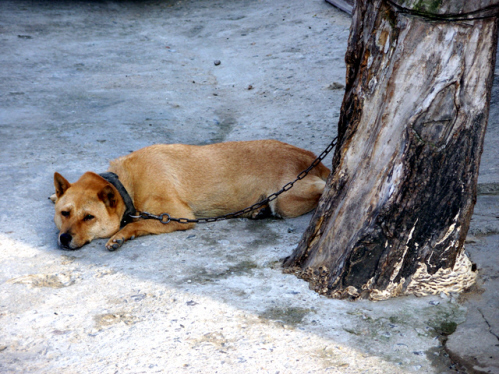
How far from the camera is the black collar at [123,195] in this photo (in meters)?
4.81

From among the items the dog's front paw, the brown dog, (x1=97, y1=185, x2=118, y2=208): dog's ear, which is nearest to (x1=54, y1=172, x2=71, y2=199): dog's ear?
the brown dog

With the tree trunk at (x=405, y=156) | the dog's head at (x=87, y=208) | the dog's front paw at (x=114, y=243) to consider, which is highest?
the tree trunk at (x=405, y=156)

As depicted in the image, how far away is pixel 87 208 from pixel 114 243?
45 centimetres

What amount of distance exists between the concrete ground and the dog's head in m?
0.19

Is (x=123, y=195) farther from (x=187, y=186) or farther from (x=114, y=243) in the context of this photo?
(x=187, y=186)

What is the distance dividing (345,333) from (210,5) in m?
13.7

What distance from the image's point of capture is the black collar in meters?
4.81

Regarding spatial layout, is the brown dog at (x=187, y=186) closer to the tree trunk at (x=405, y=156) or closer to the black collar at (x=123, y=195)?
the black collar at (x=123, y=195)

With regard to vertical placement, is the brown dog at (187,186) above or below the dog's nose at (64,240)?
above

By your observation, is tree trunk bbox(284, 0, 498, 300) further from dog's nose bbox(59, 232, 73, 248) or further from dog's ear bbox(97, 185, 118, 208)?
dog's nose bbox(59, 232, 73, 248)

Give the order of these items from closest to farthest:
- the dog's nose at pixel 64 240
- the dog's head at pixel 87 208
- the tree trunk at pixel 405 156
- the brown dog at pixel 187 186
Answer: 1. the tree trunk at pixel 405 156
2. the dog's nose at pixel 64 240
3. the dog's head at pixel 87 208
4. the brown dog at pixel 187 186

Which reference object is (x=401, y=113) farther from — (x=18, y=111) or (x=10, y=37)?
(x=10, y=37)

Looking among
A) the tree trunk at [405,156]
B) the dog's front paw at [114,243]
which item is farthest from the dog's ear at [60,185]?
the tree trunk at [405,156]

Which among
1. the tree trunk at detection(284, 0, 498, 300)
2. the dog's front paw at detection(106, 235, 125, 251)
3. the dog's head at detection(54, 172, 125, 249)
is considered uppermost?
the tree trunk at detection(284, 0, 498, 300)
